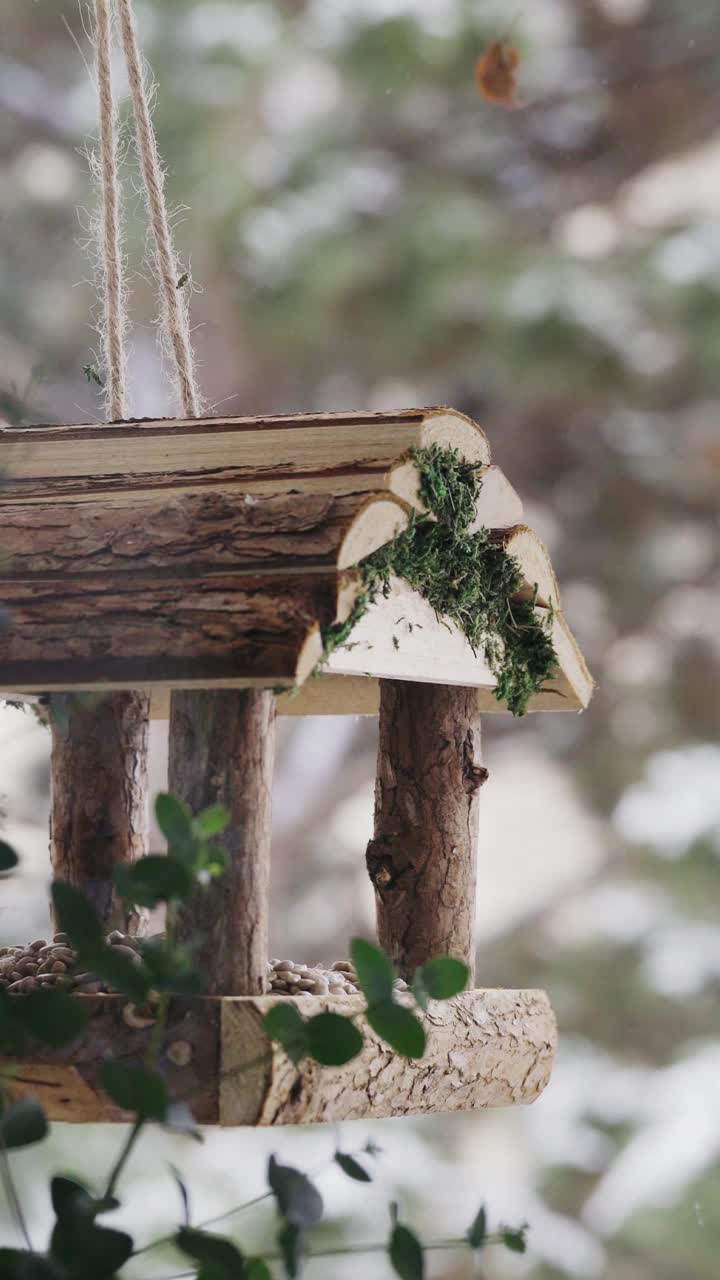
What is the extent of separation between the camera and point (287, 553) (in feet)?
2.27

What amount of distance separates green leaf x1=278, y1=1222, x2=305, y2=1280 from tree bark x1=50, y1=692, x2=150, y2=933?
15.4 inches

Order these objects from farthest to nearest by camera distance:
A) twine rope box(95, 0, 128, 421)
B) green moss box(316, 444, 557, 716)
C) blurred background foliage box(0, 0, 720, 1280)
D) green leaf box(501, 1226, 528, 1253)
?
1. blurred background foliage box(0, 0, 720, 1280)
2. twine rope box(95, 0, 128, 421)
3. green moss box(316, 444, 557, 716)
4. green leaf box(501, 1226, 528, 1253)

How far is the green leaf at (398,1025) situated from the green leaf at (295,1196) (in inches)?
2.5

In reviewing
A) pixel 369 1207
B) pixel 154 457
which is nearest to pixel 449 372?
pixel 369 1207

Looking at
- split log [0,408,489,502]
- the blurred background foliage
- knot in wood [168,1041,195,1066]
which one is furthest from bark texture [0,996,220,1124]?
the blurred background foliage

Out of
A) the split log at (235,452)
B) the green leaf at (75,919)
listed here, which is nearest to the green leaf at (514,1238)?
the green leaf at (75,919)

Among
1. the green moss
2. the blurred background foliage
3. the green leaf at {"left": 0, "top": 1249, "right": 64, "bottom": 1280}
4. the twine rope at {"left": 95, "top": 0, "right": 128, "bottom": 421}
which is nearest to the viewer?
the green leaf at {"left": 0, "top": 1249, "right": 64, "bottom": 1280}

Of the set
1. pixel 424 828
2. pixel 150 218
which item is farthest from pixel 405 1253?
pixel 150 218

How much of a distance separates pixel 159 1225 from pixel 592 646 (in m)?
1.48

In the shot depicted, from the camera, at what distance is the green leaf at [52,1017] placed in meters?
0.57

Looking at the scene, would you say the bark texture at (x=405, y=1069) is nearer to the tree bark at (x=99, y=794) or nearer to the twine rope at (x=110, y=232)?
the tree bark at (x=99, y=794)

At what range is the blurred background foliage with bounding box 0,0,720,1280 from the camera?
2.96 m

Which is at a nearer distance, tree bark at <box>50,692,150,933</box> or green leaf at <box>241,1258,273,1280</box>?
green leaf at <box>241,1258,273,1280</box>

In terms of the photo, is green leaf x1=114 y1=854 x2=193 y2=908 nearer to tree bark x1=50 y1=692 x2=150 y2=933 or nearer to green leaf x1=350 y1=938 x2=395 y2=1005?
green leaf x1=350 y1=938 x2=395 y2=1005
